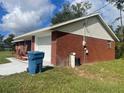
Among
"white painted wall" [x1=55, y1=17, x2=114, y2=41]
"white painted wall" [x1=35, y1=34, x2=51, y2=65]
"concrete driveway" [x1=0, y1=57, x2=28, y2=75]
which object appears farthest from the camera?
"white painted wall" [x1=35, y1=34, x2=51, y2=65]

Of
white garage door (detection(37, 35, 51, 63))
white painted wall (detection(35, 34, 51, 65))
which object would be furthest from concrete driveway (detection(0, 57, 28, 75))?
white garage door (detection(37, 35, 51, 63))

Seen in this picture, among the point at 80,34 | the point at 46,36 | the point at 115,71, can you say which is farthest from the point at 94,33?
the point at 115,71

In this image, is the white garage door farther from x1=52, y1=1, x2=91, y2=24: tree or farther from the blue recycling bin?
x1=52, y1=1, x2=91, y2=24: tree

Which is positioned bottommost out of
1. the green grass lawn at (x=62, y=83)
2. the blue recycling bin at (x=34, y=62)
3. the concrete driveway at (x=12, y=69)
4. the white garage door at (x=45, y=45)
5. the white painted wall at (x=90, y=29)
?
the green grass lawn at (x=62, y=83)

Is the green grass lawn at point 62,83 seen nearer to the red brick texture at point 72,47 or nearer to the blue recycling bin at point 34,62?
the blue recycling bin at point 34,62

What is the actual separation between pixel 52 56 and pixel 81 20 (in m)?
4.33

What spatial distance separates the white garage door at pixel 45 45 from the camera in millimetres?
22750

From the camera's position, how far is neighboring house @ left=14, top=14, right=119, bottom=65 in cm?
2062

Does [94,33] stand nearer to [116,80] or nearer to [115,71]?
[115,71]

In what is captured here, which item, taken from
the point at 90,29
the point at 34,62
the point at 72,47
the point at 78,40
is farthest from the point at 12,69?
the point at 90,29

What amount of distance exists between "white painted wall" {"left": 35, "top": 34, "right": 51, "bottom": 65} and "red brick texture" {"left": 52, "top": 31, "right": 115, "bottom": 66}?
154cm

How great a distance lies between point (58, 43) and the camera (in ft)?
67.1

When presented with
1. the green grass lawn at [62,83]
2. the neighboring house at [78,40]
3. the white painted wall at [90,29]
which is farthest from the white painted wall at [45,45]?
the green grass lawn at [62,83]

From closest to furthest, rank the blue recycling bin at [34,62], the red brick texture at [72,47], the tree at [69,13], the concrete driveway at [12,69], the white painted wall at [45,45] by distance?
the blue recycling bin at [34,62], the concrete driveway at [12,69], the red brick texture at [72,47], the white painted wall at [45,45], the tree at [69,13]
